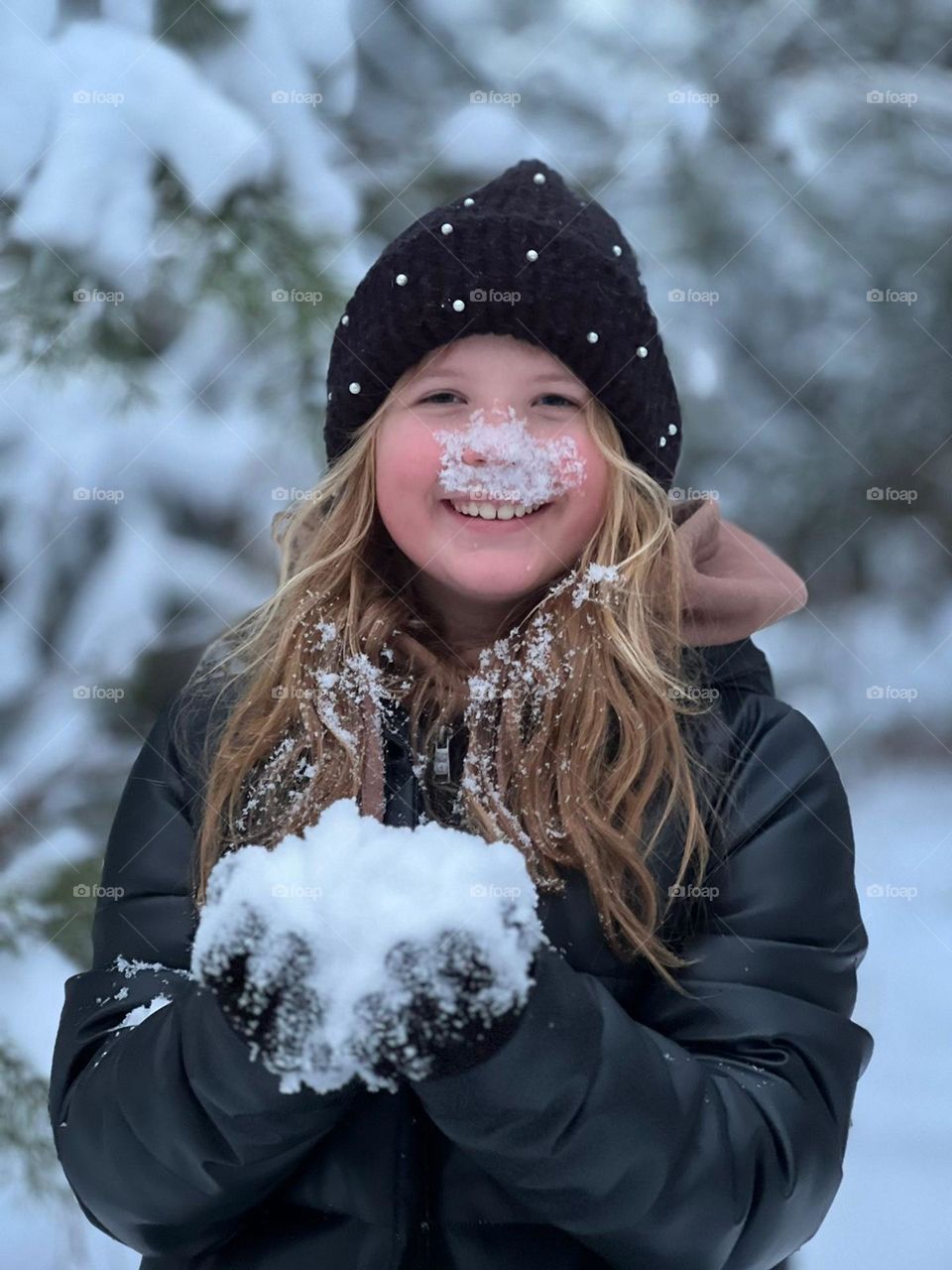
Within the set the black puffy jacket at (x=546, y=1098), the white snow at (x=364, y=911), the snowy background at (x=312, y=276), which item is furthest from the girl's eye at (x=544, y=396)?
the snowy background at (x=312, y=276)

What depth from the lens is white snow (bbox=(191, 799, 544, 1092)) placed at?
87 centimetres

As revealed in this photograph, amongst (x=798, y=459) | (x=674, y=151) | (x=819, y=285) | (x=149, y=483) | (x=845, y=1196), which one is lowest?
(x=845, y=1196)

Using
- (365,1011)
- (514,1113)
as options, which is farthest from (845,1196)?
(365,1011)

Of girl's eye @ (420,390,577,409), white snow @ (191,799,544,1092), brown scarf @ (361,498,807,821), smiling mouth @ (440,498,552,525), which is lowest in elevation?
white snow @ (191,799,544,1092)

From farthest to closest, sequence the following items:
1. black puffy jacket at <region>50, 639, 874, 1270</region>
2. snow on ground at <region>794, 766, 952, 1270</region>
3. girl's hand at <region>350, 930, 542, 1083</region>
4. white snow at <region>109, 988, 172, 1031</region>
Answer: snow on ground at <region>794, 766, 952, 1270</region> → white snow at <region>109, 988, 172, 1031</region> → black puffy jacket at <region>50, 639, 874, 1270</region> → girl's hand at <region>350, 930, 542, 1083</region>

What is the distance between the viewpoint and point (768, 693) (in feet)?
4.69

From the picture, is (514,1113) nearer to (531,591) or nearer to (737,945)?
(737,945)

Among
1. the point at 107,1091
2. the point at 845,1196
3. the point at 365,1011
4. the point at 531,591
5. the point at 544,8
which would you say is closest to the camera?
the point at 365,1011

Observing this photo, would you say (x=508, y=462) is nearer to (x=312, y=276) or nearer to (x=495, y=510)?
(x=495, y=510)

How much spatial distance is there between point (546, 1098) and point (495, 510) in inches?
22.9

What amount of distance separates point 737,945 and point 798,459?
1.37 metres

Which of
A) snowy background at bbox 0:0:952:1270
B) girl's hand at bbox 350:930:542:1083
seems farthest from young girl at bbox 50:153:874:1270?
snowy background at bbox 0:0:952:1270

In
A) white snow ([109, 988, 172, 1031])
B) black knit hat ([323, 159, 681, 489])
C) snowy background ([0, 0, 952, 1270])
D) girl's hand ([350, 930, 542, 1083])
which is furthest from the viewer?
snowy background ([0, 0, 952, 1270])

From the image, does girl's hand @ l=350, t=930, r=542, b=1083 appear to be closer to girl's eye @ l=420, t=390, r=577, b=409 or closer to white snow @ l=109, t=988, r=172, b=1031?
white snow @ l=109, t=988, r=172, b=1031
